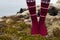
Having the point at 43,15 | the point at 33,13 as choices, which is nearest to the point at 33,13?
the point at 33,13

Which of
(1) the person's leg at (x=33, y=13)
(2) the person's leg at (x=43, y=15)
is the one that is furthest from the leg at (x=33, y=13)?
(2) the person's leg at (x=43, y=15)

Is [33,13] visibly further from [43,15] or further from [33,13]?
[43,15]

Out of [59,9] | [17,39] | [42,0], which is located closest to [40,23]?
[42,0]

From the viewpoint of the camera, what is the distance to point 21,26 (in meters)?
24.7

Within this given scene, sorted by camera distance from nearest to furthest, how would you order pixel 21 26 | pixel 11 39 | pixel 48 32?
Answer: pixel 11 39, pixel 48 32, pixel 21 26

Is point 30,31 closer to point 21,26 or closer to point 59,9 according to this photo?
point 21,26

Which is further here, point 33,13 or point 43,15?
point 43,15

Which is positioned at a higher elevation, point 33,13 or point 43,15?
point 33,13

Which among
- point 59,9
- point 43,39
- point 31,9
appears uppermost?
point 31,9

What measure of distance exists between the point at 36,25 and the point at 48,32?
1.25 metres

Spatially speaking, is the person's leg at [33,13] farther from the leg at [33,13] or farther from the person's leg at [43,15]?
the person's leg at [43,15]

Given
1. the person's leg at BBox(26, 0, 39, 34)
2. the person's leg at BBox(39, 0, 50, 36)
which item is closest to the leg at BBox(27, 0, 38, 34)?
the person's leg at BBox(26, 0, 39, 34)

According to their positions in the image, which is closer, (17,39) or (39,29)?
(17,39)

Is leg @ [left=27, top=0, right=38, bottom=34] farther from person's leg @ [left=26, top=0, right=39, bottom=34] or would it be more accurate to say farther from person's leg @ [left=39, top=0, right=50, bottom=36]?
person's leg @ [left=39, top=0, right=50, bottom=36]
